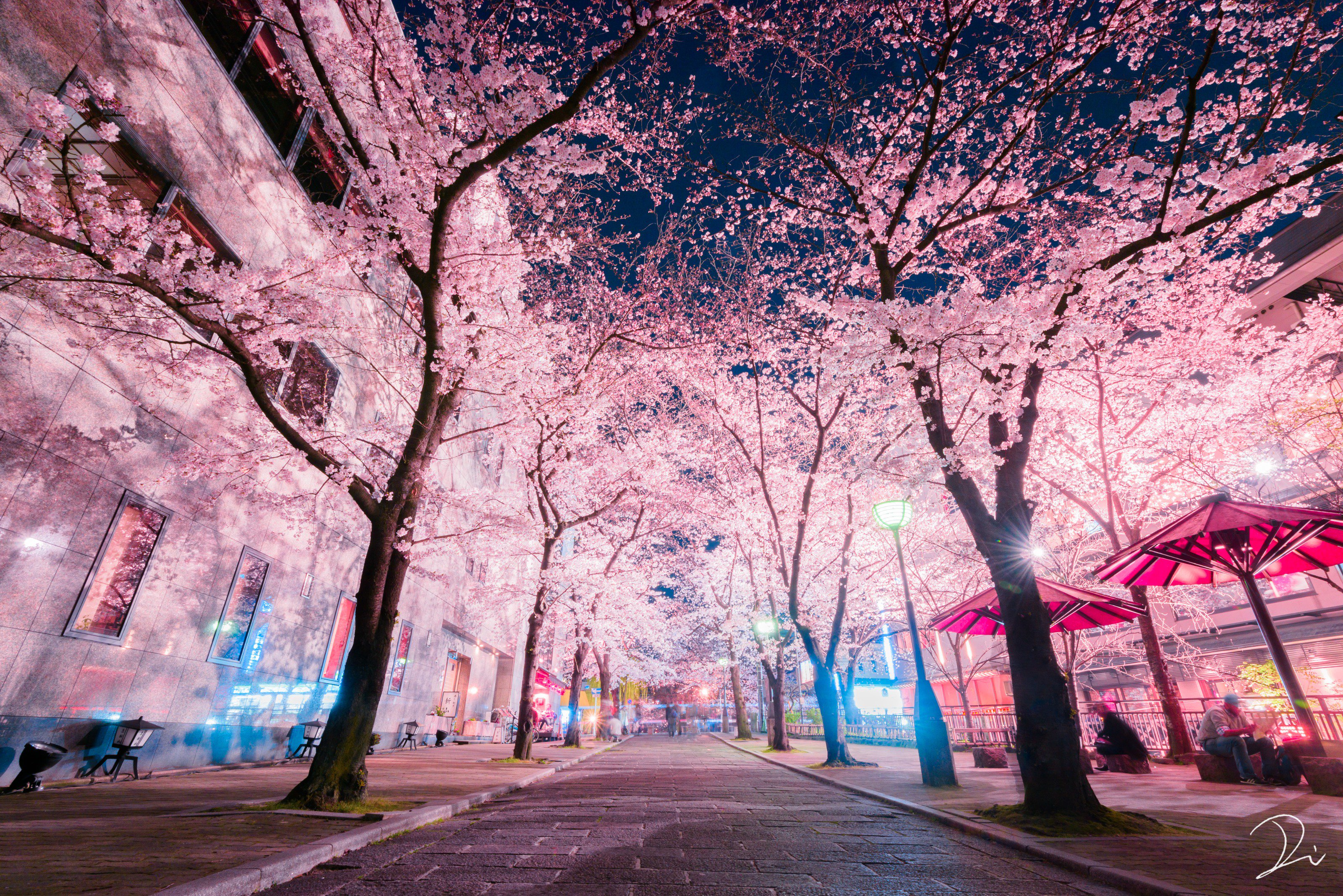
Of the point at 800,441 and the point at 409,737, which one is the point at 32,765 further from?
the point at 800,441

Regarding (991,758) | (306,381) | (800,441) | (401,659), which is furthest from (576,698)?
(306,381)

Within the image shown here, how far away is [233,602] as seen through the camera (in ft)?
36.5

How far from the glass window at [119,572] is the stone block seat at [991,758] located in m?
16.5

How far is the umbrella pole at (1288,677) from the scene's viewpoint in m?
8.58

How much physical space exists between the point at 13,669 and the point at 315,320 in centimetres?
584

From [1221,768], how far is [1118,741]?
2.16 meters

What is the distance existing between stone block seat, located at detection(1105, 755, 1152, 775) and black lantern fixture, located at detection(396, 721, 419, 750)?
18.9 m

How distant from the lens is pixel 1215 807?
23.1 ft

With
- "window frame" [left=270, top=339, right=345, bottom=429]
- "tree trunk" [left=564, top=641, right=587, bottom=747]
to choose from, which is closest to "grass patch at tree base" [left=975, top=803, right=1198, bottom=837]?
"window frame" [left=270, top=339, right=345, bottom=429]

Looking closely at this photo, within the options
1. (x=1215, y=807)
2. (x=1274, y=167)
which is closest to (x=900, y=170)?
(x=1274, y=167)

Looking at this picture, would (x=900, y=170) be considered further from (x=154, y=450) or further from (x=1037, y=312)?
(x=154, y=450)

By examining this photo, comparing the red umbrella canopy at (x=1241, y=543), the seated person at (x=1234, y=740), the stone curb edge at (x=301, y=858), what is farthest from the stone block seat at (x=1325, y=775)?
the stone curb edge at (x=301, y=858)

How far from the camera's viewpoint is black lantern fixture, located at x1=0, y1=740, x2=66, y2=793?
22.7ft

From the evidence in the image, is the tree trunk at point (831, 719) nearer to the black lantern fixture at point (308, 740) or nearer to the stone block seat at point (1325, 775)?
the stone block seat at point (1325, 775)
